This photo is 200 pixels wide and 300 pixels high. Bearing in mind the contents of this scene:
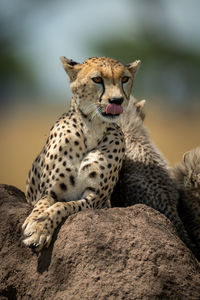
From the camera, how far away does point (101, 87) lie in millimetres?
2252

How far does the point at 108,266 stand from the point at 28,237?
1.21ft

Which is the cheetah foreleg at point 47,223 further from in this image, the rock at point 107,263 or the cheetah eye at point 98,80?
the cheetah eye at point 98,80

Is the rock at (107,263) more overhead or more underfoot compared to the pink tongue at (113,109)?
more underfoot

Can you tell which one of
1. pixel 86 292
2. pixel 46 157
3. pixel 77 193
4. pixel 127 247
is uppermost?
pixel 46 157

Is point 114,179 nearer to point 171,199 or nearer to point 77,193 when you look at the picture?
point 77,193

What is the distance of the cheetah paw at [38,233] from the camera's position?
195 centimetres

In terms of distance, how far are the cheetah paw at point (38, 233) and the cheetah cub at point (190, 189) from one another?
112cm

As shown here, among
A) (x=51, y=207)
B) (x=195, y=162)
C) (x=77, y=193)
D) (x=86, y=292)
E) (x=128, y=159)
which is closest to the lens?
(x=86, y=292)

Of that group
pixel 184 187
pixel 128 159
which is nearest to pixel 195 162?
pixel 184 187

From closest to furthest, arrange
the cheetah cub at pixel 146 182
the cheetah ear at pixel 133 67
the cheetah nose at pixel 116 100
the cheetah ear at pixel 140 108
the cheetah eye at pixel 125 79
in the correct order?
the cheetah nose at pixel 116 100 → the cheetah eye at pixel 125 79 → the cheetah ear at pixel 133 67 → the cheetah cub at pixel 146 182 → the cheetah ear at pixel 140 108

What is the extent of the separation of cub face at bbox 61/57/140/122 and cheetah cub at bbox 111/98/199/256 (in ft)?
2.43

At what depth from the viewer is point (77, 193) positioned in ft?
7.52

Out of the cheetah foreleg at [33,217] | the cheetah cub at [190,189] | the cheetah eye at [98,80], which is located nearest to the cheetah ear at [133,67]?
the cheetah eye at [98,80]

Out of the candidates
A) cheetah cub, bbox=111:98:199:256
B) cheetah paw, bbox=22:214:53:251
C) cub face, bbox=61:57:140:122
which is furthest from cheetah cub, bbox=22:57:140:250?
cheetah cub, bbox=111:98:199:256
